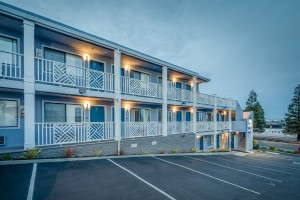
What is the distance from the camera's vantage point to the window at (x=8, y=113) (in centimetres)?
869

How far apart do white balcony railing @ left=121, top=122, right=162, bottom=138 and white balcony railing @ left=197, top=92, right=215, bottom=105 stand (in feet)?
24.8

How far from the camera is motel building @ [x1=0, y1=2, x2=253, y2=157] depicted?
7.50 metres

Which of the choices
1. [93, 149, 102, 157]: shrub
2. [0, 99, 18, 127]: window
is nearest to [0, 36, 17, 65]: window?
[0, 99, 18, 127]: window

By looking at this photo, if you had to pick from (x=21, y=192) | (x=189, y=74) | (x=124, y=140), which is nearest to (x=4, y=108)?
(x=21, y=192)

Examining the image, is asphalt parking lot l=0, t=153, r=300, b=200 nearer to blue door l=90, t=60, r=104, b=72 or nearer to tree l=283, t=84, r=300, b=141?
blue door l=90, t=60, r=104, b=72

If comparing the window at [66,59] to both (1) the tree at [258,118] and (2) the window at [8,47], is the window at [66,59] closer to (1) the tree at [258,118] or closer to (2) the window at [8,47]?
(2) the window at [8,47]

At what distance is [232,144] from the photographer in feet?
86.6

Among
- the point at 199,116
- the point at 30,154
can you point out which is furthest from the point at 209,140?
the point at 30,154

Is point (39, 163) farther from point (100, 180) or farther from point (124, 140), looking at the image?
point (124, 140)

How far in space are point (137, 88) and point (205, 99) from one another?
10857 millimetres

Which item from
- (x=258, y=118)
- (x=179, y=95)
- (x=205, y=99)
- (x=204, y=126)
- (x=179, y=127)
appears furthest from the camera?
(x=258, y=118)

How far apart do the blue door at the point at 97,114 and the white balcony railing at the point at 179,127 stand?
250 inches

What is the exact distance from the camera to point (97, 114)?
1243 centimetres

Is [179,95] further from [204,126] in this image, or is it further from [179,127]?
[204,126]
